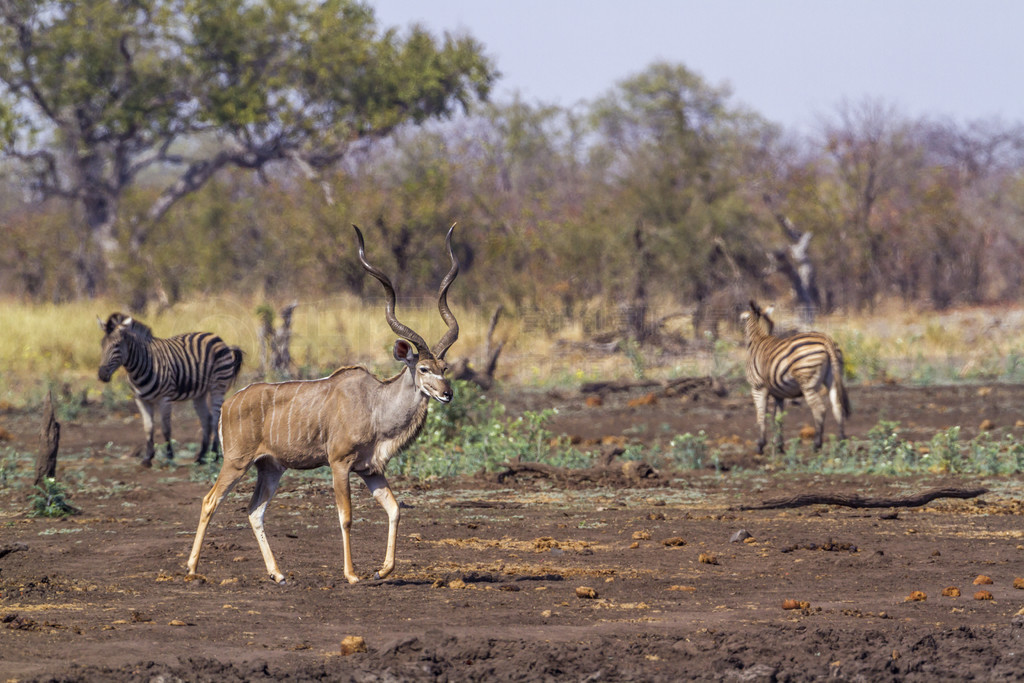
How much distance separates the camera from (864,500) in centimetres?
960

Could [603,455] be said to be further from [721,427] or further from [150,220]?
[150,220]

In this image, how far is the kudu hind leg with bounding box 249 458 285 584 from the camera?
24.0ft

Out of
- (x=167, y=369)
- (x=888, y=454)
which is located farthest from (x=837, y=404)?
(x=167, y=369)

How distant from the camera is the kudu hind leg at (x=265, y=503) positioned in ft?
24.0

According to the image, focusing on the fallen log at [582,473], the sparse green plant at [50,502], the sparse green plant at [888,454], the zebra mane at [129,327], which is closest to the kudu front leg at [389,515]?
the sparse green plant at [50,502]

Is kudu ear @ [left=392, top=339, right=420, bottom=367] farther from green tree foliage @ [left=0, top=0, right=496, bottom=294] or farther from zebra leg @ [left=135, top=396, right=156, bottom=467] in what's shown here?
→ green tree foliage @ [left=0, top=0, right=496, bottom=294]

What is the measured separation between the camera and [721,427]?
15.3 metres

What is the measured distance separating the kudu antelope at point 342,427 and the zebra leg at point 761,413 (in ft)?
22.0

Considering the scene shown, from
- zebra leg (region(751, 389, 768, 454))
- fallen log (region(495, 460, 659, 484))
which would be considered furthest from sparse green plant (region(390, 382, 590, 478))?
zebra leg (region(751, 389, 768, 454))

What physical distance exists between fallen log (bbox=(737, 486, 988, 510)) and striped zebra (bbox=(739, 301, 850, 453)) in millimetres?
3313

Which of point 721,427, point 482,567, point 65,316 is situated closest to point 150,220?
point 65,316

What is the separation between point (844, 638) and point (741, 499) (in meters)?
4.80

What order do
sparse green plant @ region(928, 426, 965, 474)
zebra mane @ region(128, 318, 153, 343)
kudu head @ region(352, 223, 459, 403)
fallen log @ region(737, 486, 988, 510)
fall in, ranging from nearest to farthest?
kudu head @ region(352, 223, 459, 403) < fallen log @ region(737, 486, 988, 510) < sparse green plant @ region(928, 426, 965, 474) < zebra mane @ region(128, 318, 153, 343)

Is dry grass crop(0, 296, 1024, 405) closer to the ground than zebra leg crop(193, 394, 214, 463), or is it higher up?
higher up
